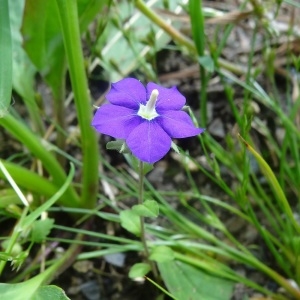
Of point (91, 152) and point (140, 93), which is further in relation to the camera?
point (91, 152)

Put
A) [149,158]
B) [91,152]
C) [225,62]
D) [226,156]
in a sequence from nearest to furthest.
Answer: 1. [149,158]
2. [91,152]
3. [226,156]
4. [225,62]

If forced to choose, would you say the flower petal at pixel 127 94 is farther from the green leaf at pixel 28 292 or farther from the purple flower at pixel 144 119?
the green leaf at pixel 28 292

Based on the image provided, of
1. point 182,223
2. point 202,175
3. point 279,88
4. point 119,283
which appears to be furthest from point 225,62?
point 119,283

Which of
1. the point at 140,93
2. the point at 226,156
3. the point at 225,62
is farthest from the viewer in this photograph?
the point at 225,62

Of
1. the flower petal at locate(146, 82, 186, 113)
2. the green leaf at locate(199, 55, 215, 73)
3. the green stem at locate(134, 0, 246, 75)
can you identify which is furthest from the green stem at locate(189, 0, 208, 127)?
the flower petal at locate(146, 82, 186, 113)

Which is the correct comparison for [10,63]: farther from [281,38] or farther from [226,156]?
[281,38]

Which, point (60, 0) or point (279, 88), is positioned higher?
point (60, 0)

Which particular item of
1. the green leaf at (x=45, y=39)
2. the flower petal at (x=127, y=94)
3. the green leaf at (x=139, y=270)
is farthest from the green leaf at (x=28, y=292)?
the green leaf at (x=45, y=39)
